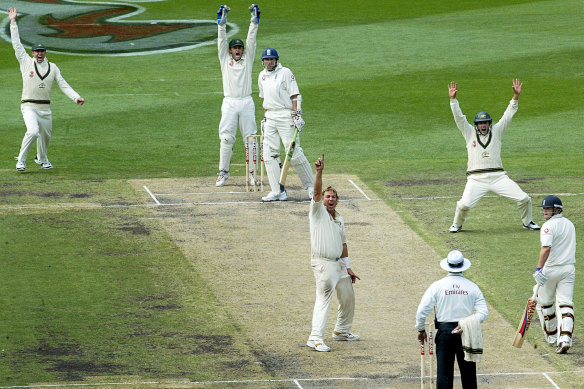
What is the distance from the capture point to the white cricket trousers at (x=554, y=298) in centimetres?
1328

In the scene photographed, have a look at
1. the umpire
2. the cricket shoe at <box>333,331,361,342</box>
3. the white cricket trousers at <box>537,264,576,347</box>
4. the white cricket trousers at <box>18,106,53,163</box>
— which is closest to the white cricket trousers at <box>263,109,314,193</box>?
the white cricket trousers at <box>18,106,53,163</box>

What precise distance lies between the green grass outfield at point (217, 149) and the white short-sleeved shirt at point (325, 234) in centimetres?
156

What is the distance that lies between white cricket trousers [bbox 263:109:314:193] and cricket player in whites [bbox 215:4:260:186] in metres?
0.80

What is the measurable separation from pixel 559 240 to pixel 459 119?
180 inches

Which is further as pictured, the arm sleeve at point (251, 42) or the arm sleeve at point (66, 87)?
the arm sleeve at point (66, 87)

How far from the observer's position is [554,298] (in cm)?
1359

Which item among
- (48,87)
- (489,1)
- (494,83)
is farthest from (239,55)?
(489,1)

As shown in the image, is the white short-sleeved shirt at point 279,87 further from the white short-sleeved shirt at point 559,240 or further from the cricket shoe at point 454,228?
the white short-sleeved shirt at point 559,240

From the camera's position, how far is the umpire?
1142cm

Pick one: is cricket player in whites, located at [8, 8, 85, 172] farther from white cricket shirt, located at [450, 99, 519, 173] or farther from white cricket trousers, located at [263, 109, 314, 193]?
white cricket shirt, located at [450, 99, 519, 173]

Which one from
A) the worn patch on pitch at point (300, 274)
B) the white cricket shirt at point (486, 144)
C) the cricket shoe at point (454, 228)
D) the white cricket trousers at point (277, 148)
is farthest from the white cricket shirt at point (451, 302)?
the white cricket trousers at point (277, 148)

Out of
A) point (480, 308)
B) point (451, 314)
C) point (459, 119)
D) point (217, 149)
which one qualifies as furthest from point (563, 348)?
point (217, 149)

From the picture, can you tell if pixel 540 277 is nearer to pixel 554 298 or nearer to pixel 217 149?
pixel 554 298

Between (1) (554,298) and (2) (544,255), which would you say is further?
(1) (554,298)
